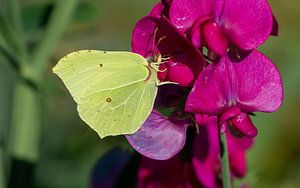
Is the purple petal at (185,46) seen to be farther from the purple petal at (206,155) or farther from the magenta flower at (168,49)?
the purple petal at (206,155)

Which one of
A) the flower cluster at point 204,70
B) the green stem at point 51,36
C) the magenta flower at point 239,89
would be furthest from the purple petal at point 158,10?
the green stem at point 51,36

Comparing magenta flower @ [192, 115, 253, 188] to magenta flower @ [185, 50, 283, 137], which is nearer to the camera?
magenta flower @ [185, 50, 283, 137]

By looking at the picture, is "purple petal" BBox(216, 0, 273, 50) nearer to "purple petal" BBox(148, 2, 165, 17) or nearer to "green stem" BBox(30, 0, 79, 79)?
"purple petal" BBox(148, 2, 165, 17)

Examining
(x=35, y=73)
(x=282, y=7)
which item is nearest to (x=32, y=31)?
(x=35, y=73)

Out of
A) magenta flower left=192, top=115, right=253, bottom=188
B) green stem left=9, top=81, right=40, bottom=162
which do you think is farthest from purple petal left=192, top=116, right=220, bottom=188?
green stem left=9, top=81, right=40, bottom=162

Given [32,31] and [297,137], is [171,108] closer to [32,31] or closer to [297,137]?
[32,31]

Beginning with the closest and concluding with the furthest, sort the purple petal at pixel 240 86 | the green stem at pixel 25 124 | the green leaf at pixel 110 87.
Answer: the purple petal at pixel 240 86 < the green leaf at pixel 110 87 < the green stem at pixel 25 124

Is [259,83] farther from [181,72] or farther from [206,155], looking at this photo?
[206,155]

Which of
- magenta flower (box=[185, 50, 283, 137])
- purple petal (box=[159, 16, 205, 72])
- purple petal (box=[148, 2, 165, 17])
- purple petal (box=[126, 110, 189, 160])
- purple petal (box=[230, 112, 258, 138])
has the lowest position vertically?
purple petal (box=[126, 110, 189, 160])
